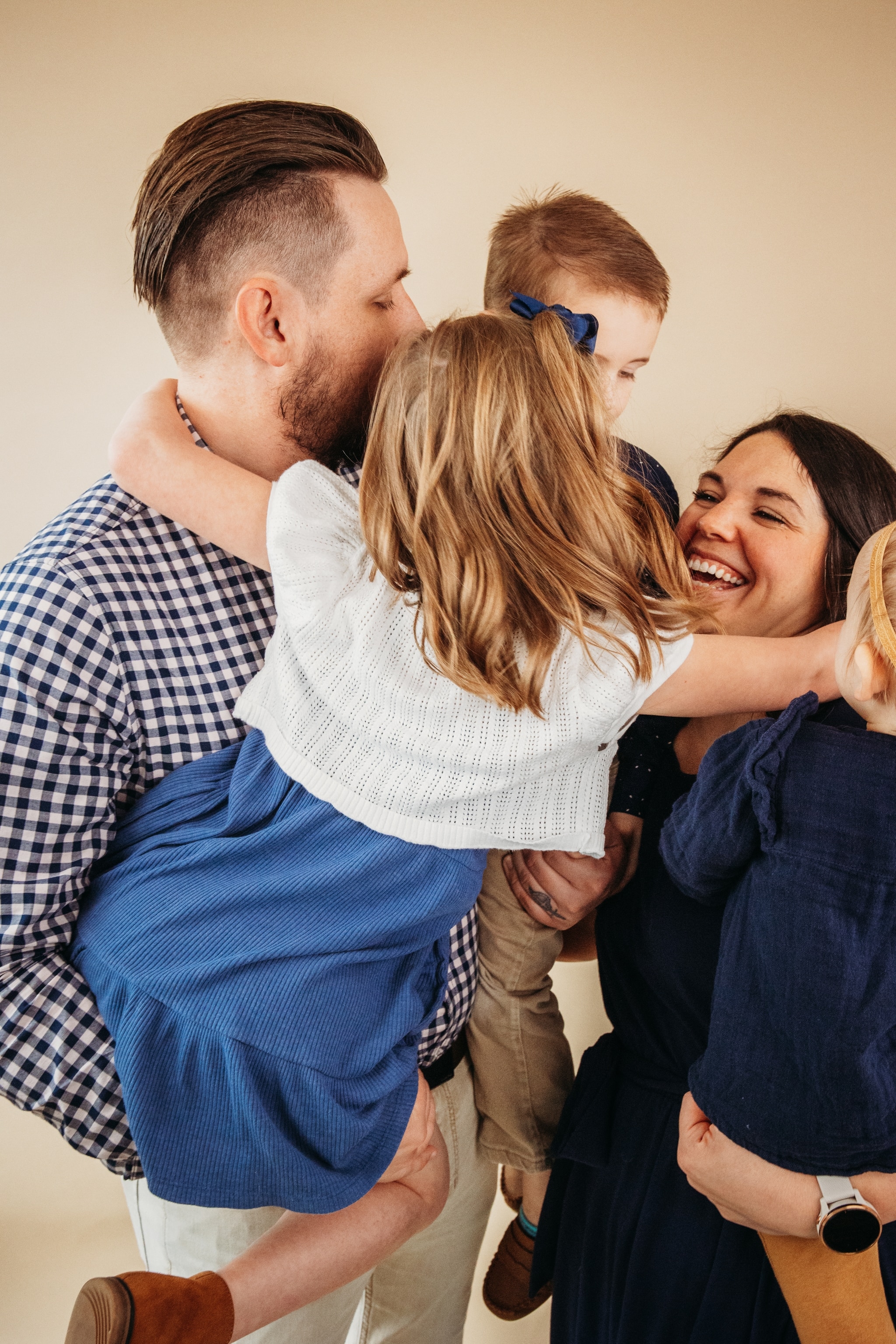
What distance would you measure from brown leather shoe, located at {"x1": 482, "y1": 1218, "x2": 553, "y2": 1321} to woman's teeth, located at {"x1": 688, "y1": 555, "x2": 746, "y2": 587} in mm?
1303

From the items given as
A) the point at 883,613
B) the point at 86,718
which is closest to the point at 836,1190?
the point at 883,613

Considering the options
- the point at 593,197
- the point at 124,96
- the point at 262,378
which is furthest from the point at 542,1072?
the point at 124,96

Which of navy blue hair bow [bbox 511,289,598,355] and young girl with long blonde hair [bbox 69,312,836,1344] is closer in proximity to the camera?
young girl with long blonde hair [bbox 69,312,836,1344]

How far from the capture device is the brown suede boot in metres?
1.02

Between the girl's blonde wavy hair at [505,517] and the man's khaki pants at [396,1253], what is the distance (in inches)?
32.3

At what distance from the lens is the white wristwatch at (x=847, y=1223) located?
105cm

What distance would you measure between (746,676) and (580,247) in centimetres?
95

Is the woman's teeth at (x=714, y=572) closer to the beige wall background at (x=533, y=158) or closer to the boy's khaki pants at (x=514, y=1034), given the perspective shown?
the beige wall background at (x=533, y=158)

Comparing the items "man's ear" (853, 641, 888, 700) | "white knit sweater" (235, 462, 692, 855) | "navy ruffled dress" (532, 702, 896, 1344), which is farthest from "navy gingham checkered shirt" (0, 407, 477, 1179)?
"man's ear" (853, 641, 888, 700)

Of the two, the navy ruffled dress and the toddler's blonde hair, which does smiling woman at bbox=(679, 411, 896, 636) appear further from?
the toddler's blonde hair

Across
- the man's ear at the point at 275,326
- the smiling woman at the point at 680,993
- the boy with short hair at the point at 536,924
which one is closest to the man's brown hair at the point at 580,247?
the boy with short hair at the point at 536,924

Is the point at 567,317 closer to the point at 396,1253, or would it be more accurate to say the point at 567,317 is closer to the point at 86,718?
the point at 86,718

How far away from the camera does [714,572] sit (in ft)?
4.82

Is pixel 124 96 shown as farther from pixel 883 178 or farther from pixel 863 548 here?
pixel 863 548
